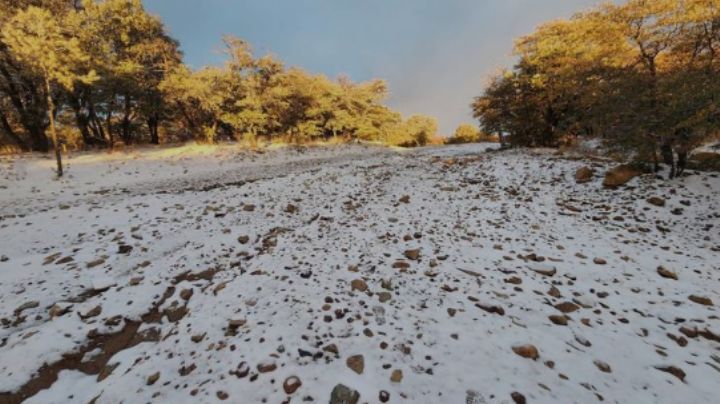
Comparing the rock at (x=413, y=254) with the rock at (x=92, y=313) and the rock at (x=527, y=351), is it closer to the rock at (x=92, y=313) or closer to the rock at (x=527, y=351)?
the rock at (x=527, y=351)

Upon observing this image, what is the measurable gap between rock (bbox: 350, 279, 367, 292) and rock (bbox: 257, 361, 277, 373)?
6.35ft

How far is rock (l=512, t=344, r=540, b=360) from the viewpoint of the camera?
12.2 ft

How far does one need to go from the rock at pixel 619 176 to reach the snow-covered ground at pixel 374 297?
1.38ft

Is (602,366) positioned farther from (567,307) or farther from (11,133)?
(11,133)

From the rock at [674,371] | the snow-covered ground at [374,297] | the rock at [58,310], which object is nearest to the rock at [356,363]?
the snow-covered ground at [374,297]

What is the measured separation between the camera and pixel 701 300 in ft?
15.4

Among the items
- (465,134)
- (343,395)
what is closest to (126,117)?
(343,395)

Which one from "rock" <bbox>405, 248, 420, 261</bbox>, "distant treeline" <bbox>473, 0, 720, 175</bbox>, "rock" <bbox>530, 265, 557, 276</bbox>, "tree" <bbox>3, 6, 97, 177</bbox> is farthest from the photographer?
"tree" <bbox>3, 6, 97, 177</bbox>

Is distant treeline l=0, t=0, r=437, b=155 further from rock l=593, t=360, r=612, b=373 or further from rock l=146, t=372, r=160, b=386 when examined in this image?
rock l=593, t=360, r=612, b=373

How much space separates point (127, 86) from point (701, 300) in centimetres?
3245

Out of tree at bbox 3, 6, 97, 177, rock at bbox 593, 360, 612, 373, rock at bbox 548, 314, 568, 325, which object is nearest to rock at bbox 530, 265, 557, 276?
A: rock at bbox 548, 314, 568, 325

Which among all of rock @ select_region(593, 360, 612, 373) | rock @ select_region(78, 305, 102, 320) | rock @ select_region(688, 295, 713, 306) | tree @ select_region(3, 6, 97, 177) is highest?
tree @ select_region(3, 6, 97, 177)

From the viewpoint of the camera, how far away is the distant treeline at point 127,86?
16.1m

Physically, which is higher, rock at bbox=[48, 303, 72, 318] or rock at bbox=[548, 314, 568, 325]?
rock at bbox=[548, 314, 568, 325]
